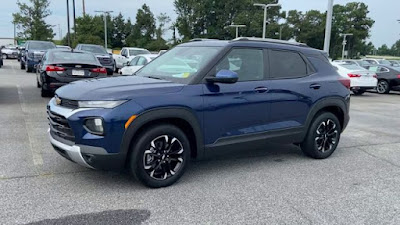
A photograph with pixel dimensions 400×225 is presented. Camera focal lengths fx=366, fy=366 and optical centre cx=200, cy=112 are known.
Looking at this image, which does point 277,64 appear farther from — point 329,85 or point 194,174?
point 194,174

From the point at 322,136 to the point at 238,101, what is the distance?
188cm

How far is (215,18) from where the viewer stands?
87938 millimetres

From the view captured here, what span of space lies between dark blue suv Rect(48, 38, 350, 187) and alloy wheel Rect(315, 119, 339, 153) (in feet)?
0.05

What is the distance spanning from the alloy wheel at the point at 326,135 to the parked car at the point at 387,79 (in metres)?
14.3

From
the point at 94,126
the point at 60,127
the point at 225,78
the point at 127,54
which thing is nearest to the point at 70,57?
the point at 60,127

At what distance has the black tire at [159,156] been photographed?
402 cm

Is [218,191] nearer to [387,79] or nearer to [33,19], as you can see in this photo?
[387,79]

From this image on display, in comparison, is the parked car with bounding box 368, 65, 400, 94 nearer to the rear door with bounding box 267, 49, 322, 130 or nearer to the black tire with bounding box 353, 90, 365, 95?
the black tire with bounding box 353, 90, 365, 95

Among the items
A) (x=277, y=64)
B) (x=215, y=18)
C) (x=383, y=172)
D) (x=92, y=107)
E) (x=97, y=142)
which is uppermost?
(x=215, y=18)

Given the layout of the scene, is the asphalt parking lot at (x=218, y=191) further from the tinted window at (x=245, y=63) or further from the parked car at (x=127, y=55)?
the parked car at (x=127, y=55)

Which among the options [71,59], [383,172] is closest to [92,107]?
[383,172]

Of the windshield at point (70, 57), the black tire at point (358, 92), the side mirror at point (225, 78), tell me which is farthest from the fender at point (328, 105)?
the black tire at point (358, 92)

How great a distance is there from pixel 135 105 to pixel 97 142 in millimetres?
551

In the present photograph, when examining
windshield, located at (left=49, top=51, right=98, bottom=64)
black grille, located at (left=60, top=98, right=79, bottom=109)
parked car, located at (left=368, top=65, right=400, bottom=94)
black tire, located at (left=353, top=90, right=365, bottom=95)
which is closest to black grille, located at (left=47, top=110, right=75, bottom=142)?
black grille, located at (left=60, top=98, right=79, bottom=109)
